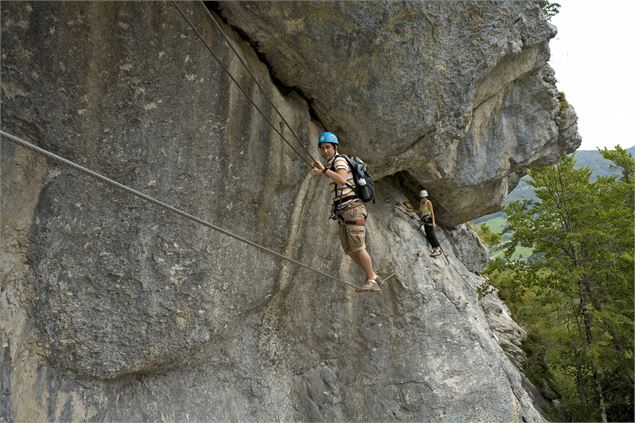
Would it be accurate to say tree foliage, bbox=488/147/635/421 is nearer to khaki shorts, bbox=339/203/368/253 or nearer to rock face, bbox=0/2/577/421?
rock face, bbox=0/2/577/421

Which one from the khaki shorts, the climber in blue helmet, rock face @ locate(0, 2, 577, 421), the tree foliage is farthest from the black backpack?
the tree foliage

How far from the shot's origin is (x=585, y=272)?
14648mm

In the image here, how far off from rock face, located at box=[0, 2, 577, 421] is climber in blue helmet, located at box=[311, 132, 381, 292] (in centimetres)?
115

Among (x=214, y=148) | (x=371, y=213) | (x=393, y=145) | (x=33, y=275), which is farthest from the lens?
→ (x=371, y=213)

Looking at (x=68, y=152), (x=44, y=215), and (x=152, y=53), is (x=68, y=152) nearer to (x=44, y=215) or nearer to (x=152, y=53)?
(x=44, y=215)

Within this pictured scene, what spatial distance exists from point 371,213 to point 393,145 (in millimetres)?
2080

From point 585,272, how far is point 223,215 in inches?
489

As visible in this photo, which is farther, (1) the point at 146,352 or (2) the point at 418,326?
(2) the point at 418,326

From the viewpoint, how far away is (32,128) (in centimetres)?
571

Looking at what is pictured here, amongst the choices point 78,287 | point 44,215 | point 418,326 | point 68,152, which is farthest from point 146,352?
point 418,326

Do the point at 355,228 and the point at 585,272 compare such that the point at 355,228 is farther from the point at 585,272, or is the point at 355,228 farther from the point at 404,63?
the point at 585,272

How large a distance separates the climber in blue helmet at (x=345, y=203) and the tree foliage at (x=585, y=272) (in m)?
10.3

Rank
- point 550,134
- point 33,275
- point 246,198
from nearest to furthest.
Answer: point 33,275 → point 246,198 → point 550,134

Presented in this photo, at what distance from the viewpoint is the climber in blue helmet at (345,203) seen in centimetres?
606
